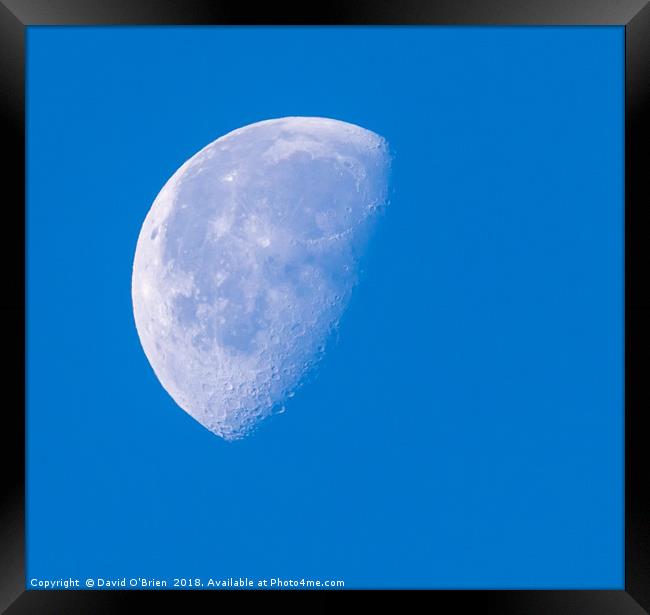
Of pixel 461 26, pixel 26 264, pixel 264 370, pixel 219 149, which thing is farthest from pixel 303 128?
pixel 26 264

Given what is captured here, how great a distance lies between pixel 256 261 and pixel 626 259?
79.4 inches

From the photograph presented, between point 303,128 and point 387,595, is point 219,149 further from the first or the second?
point 387,595

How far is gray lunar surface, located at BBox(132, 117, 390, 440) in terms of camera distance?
4047mm

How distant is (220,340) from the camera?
4.15m

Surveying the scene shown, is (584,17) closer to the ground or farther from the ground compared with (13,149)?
farther from the ground

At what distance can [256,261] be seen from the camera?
4047 mm

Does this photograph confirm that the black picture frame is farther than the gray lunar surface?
No

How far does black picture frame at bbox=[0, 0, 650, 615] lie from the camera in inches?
138

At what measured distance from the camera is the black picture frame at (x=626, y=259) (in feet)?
11.5

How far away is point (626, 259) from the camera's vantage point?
361 cm

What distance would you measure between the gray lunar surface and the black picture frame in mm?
928

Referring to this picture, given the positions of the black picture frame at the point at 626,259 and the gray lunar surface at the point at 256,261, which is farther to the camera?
the gray lunar surface at the point at 256,261

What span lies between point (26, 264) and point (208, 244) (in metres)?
1.03

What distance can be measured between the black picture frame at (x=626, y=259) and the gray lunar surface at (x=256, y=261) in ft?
3.04
